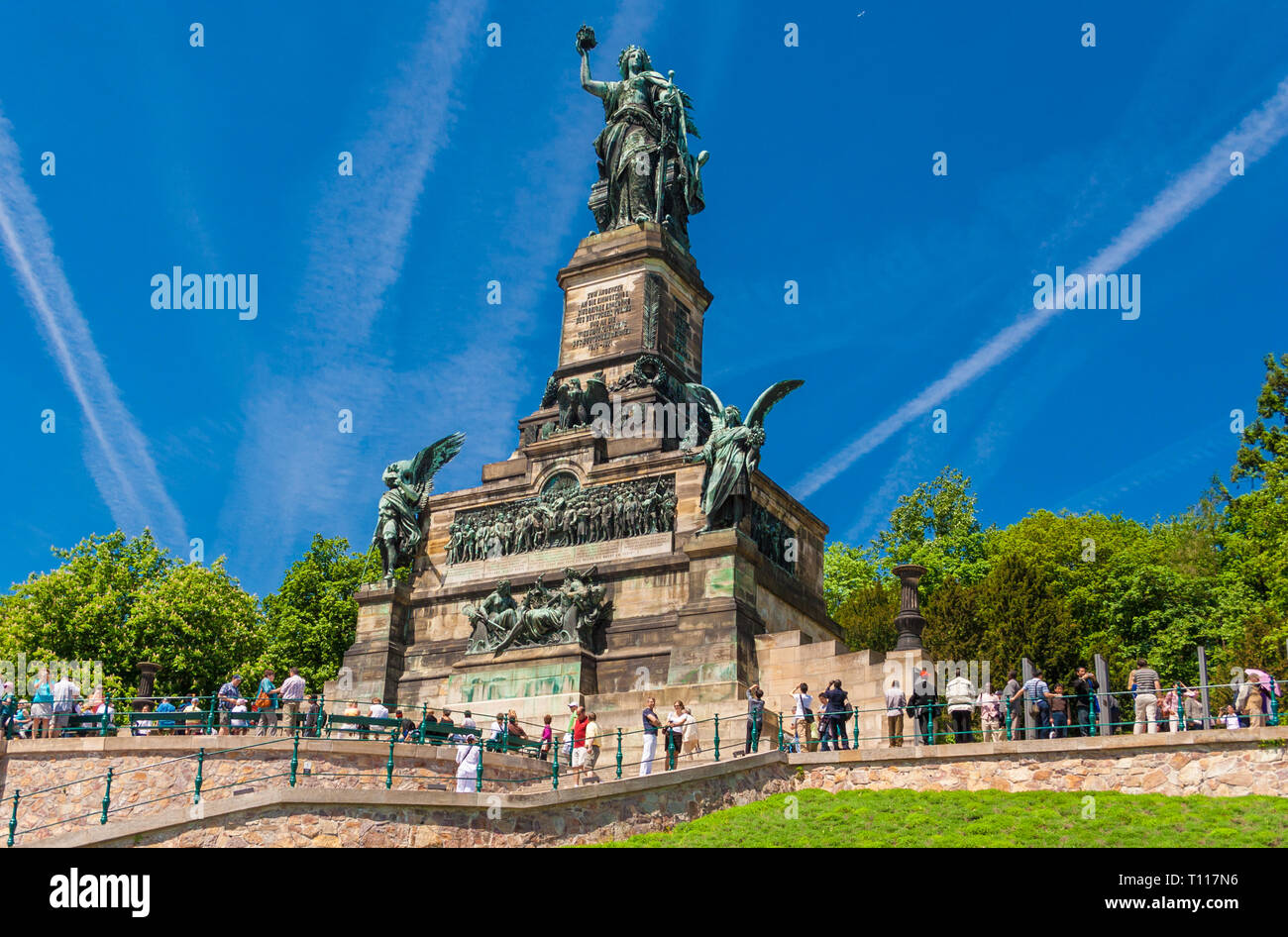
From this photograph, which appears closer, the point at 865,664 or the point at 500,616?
the point at 865,664

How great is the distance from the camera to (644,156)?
131 feet

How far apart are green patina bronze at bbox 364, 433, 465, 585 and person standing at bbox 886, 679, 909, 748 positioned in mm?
14185

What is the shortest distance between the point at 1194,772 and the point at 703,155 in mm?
25314

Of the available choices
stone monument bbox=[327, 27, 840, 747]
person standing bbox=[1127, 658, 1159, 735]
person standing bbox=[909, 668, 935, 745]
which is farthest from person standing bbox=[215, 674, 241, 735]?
person standing bbox=[1127, 658, 1159, 735]

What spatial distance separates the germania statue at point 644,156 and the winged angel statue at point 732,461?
Answer: 31.1 feet

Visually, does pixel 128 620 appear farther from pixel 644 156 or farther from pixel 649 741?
pixel 649 741

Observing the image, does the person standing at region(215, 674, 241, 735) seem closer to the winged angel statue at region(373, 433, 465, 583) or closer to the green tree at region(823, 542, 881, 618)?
the winged angel statue at region(373, 433, 465, 583)

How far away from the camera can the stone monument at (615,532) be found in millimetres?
30562

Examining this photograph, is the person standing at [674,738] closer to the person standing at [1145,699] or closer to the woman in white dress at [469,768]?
the woman in white dress at [469,768]

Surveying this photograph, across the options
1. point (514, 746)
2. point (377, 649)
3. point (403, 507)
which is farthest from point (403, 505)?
point (514, 746)

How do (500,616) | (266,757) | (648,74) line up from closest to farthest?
(266,757)
(500,616)
(648,74)
